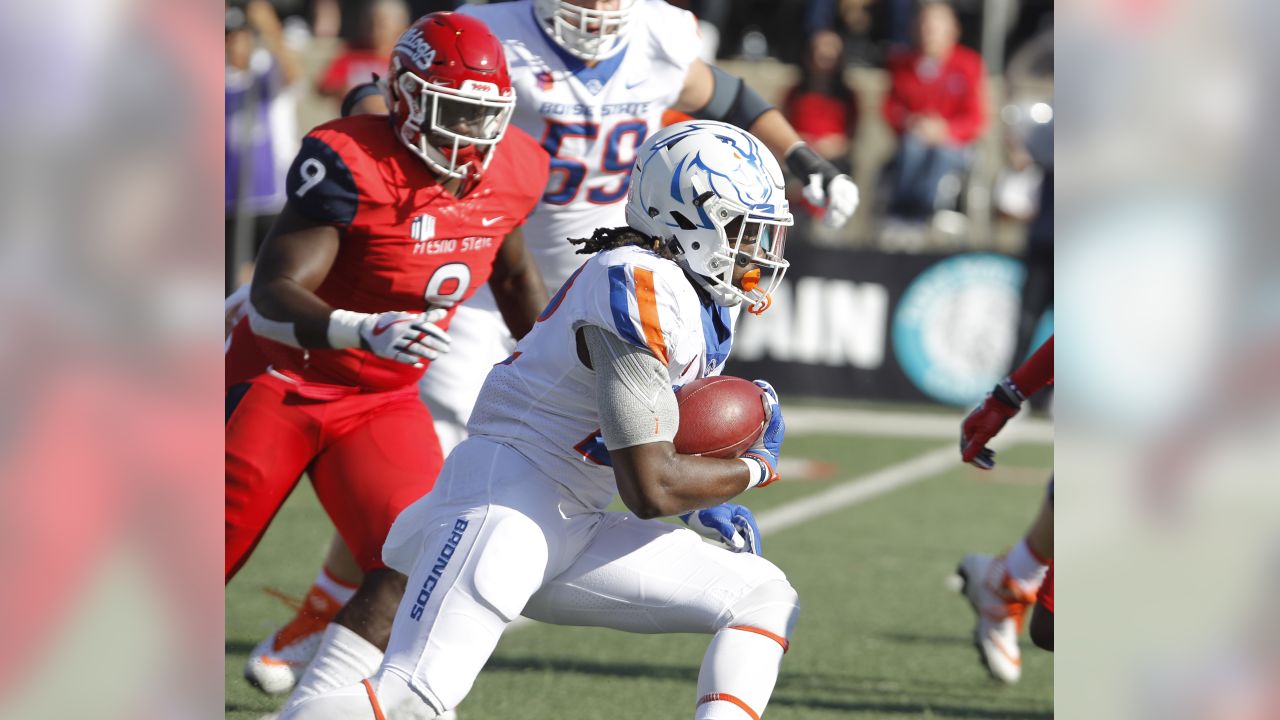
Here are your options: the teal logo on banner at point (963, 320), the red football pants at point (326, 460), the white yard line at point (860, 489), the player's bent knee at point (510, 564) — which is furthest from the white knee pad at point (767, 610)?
the teal logo on banner at point (963, 320)

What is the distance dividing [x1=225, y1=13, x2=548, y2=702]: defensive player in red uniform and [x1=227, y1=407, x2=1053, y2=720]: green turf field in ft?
2.34

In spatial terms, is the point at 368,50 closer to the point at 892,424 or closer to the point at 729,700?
the point at 892,424

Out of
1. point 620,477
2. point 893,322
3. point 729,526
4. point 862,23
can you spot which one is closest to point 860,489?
point 893,322

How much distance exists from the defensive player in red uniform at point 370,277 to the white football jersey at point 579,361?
56 cm

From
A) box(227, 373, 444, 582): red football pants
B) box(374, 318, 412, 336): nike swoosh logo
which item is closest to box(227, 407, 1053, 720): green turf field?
box(227, 373, 444, 582): red football pants

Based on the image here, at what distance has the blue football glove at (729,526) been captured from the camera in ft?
10.3

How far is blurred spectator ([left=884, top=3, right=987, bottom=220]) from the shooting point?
10.6 m

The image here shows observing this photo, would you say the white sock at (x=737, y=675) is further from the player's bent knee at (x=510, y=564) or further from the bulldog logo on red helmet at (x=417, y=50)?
the bulldog logo on red helmet at (x=417, y=50)

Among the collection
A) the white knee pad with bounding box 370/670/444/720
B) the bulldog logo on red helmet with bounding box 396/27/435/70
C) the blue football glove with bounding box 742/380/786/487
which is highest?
the bulldog logo on red helmet with bounding box 396/27/435/70

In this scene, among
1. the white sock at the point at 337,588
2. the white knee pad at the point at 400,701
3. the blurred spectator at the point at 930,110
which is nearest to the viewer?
the white knee pad at the point at 400,701

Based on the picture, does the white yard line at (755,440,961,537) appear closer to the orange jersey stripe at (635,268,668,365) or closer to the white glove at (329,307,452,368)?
the white glove at (329,307,452,368)
